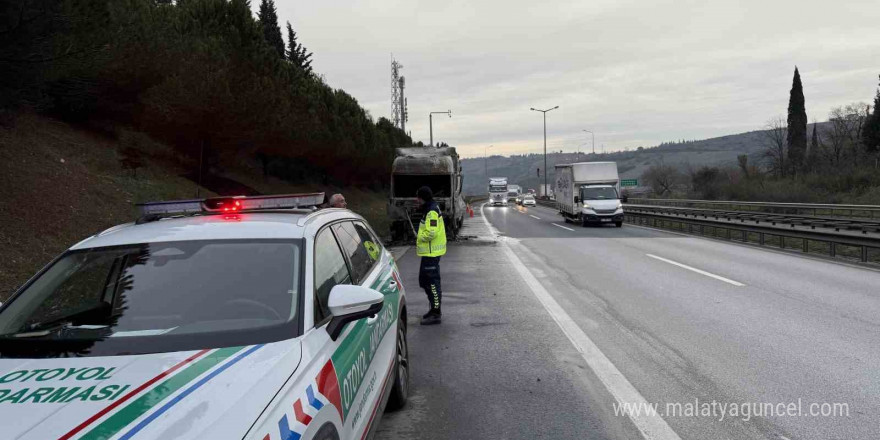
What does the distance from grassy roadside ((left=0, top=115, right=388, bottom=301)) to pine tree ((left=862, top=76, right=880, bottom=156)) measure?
56.7 meters

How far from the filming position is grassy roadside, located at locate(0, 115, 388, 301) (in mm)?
9703

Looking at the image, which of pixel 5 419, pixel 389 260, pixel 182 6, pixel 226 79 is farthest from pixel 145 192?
pixel 5 419

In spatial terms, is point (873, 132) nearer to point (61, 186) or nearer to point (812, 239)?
point (812, 239)

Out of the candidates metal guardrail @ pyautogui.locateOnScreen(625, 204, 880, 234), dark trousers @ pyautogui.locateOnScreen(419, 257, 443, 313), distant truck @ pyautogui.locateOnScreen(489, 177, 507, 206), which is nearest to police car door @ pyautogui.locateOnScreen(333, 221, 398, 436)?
dark trousers @ pyautogui.locateOnScreen(419, 257, 443, 313)

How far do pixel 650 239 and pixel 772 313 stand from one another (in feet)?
43.1

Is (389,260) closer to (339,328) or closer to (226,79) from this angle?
(339,328)

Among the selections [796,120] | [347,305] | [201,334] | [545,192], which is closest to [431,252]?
[347,305]

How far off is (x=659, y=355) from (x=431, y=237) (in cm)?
305

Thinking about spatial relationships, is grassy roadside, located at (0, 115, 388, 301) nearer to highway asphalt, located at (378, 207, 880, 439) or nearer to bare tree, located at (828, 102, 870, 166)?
highway asphalt, located at (378, 207, 880, 439)

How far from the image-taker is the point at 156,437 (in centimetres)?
181

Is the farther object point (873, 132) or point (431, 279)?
point (873, 132)

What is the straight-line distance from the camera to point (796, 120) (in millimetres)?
63812

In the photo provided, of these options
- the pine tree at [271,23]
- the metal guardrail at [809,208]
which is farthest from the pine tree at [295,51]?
the metal guardrail at [809,208]

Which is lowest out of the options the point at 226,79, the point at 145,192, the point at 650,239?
the point at 650,239
